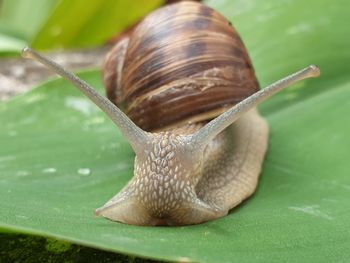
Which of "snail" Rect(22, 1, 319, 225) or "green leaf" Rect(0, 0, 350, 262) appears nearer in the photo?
"green leaf" Rect(0, 0, 350, 262)

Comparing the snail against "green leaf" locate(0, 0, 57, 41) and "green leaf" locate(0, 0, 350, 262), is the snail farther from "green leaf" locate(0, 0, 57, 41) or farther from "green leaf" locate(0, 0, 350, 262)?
"green leaf" locate(0, 0, 57, 41)

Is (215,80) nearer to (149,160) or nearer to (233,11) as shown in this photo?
(149,160)

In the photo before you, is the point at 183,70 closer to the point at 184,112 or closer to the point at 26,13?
the point at 184,112

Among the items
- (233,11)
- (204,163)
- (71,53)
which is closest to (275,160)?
(204,163)

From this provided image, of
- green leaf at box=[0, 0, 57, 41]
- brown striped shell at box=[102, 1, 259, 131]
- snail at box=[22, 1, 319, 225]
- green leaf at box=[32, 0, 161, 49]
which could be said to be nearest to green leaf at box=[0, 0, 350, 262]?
snail at box=[22, 1, 319, 225]

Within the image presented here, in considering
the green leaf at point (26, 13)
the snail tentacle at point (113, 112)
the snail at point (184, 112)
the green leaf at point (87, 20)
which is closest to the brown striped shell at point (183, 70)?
the snail at point (184, 112)
